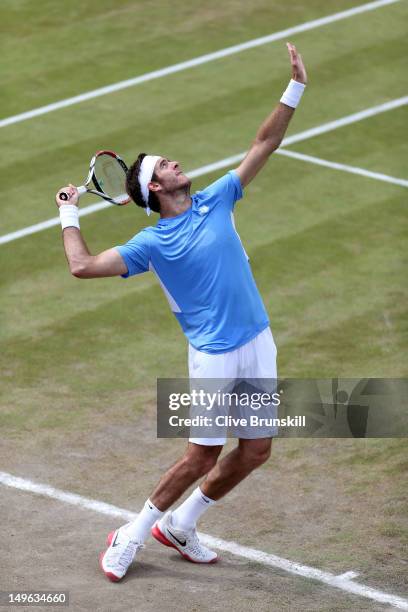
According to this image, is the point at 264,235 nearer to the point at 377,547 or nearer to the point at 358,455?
the point at 358,455

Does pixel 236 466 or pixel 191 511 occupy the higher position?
pixel 236 466

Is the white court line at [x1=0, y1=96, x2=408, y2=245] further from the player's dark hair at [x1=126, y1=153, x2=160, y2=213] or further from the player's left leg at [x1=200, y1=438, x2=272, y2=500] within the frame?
the player's left leg at [x1=200, y1=438, x2=272, y2=500]

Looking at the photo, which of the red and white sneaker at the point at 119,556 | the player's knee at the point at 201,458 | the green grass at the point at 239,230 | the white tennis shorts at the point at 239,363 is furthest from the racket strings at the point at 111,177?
the red and white sneaker at the point at 119,556

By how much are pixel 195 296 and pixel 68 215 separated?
0.97 m

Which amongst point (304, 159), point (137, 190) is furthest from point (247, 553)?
point (304, 159)

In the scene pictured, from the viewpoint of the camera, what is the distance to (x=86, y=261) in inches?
321

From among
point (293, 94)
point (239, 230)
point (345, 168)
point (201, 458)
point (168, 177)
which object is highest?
point (293, 94)

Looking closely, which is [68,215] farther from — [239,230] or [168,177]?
[239,230]

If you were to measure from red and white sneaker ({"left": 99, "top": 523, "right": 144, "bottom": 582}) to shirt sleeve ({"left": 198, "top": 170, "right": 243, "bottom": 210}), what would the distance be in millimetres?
2269

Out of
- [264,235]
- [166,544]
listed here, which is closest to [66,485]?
[166,544]

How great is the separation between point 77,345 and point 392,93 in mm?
8209

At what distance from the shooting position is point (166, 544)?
8719mm

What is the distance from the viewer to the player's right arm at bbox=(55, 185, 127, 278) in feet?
26.8

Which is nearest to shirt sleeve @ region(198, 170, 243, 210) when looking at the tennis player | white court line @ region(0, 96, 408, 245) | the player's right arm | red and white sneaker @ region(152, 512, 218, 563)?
the tennis player
